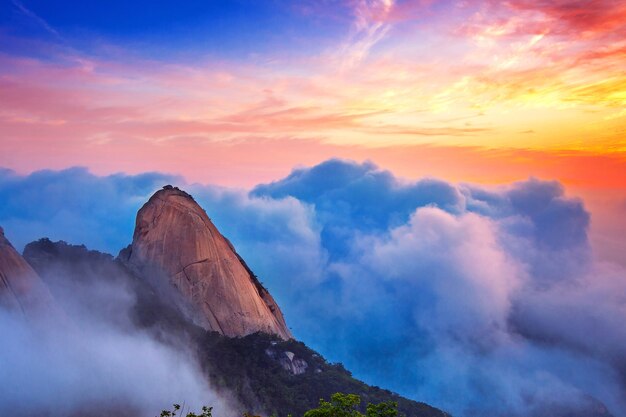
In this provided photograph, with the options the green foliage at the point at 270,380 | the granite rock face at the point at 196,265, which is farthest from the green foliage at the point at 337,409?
the granite rock face at the point at 196,265

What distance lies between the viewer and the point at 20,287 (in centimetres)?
5272

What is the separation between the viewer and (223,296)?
71125mm

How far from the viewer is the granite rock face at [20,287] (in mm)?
51656

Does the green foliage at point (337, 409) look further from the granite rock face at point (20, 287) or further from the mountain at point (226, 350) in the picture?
the granite rock face at point (20, 287)

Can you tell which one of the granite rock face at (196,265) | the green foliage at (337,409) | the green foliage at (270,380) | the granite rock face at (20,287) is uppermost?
the granite rock face at (196,265)

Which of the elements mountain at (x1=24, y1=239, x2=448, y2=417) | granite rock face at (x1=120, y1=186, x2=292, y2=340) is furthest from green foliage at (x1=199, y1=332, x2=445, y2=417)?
granite rock face at (x1=120, y1=186, x2=292, y2=340)

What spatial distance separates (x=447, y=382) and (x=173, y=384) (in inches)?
4568

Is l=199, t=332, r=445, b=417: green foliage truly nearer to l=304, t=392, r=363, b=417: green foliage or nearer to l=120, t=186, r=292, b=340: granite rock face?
l=120, t=186, r=292, b=340: granite rock face

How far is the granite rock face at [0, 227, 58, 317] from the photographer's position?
51.7 meters

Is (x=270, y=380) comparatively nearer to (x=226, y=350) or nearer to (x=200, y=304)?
(x=226, y=350)

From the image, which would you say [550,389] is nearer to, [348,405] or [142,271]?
[142,271]

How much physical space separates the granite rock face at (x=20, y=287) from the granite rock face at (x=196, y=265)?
18.2m

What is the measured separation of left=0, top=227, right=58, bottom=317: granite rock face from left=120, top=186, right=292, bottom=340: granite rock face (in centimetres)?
1817

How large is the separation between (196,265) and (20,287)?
75.1ft
